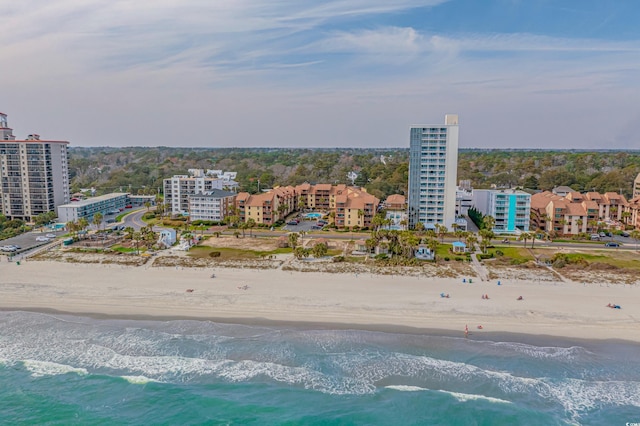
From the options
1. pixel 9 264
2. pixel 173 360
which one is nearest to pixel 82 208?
pixel 9 264

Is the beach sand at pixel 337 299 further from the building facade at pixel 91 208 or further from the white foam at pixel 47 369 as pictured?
the building facade at pixel 91 208

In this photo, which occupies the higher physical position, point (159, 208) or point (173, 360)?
point (159, 208)

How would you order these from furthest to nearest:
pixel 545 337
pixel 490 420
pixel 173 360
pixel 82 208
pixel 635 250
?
pixel 82 208 < pixel 635 250 < pixel 545 337 < pixel 173 360 < pixel 490 420

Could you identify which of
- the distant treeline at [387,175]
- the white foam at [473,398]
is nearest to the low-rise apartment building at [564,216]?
the distant treeline at [387,175]

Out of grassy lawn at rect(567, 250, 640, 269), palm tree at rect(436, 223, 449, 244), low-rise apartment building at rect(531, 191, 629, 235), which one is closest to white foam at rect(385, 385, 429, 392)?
grassy lawn at rect(567, 250, 640, 269)

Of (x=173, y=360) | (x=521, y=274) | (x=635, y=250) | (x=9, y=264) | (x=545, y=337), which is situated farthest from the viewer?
(x=635, y=250)

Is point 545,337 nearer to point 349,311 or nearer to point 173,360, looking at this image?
point 349,311
